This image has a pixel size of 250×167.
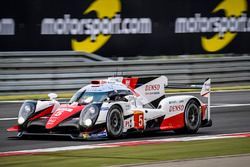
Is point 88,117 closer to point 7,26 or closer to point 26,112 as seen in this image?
point 26,112

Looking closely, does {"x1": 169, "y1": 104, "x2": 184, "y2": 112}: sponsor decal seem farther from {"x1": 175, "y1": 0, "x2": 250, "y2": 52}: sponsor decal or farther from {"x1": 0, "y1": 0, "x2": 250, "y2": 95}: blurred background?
{"x1": 175, "y1": 0, "x2": 250, "y2": 52}: sponsor decal

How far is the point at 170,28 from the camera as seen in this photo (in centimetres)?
2286

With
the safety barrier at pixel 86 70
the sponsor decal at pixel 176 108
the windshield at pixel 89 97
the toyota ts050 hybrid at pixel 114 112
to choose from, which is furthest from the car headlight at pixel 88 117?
the safety barrier at pixel 86 70

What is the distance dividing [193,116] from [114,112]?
2.13m

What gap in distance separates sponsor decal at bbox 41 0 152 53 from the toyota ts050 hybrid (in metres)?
6.71

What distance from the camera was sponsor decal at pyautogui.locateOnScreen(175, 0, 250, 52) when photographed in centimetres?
2327

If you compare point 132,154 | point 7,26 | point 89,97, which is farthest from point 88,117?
point 7,26

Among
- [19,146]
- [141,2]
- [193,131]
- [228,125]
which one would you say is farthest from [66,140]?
[141,2]

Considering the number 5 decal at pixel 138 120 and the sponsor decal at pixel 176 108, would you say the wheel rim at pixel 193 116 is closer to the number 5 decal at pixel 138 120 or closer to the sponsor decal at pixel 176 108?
the sponsor decal at pixel 176 108

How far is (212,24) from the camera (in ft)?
77.6

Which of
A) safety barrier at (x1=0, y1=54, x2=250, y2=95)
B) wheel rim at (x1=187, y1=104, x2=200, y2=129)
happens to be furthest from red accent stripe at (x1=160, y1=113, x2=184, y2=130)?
safety barrier at (x1=0, y1=54, x2=250, y2=95)

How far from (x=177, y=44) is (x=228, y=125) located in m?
7.46

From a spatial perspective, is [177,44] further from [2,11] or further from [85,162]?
[85,162]

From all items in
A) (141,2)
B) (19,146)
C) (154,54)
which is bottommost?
(19,146)
